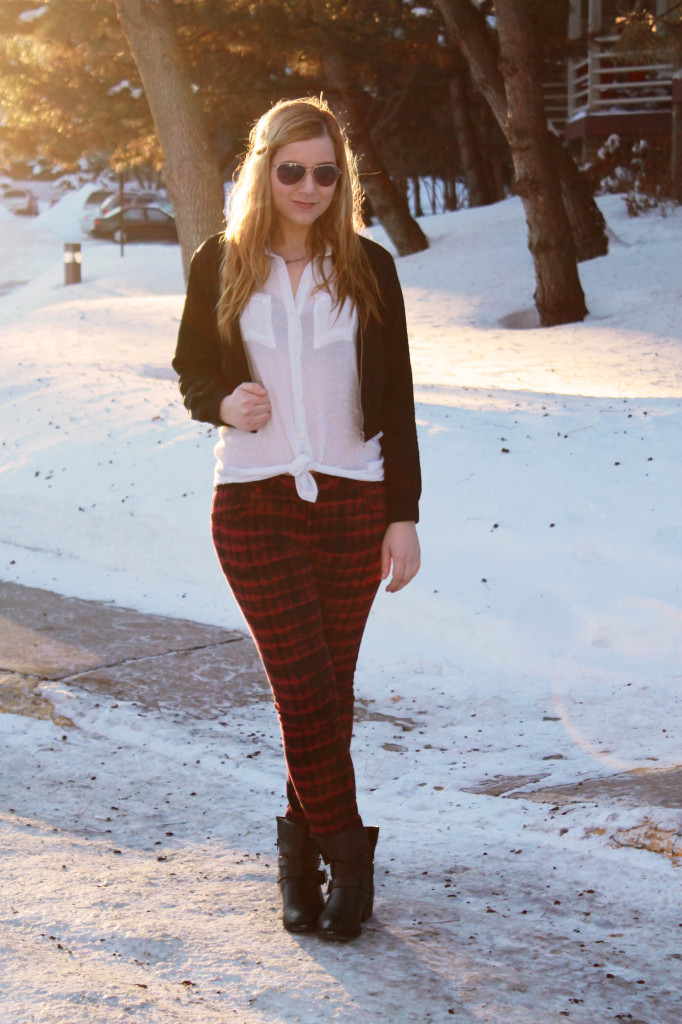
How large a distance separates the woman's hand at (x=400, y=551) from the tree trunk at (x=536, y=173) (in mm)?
12053

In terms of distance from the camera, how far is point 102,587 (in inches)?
254

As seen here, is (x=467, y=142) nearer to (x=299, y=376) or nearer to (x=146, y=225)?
(x=146, y=225)

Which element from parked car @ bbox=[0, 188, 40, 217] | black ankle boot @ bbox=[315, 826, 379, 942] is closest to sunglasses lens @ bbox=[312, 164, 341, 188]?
black ankle boot @ bbox=[315, 826, 379, 942]

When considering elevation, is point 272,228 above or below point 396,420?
above

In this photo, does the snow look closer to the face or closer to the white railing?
the face

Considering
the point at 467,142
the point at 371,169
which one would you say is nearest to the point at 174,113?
the point at 371,169

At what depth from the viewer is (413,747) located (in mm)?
4406

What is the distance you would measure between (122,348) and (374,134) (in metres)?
18.1

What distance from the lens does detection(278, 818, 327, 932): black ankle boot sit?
9.50 ft

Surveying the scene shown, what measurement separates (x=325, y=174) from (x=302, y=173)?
56 millimetres

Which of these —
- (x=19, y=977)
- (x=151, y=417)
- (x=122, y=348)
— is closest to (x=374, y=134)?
(x=122, y=348)

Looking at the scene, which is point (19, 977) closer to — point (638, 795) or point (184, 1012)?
point (184, 1012)

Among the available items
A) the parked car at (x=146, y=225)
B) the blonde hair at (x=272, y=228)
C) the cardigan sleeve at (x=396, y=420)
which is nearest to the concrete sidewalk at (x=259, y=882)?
the cardigan sleeve at (x=396, y=420)

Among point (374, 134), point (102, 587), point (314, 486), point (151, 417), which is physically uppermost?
point (374, 134)
